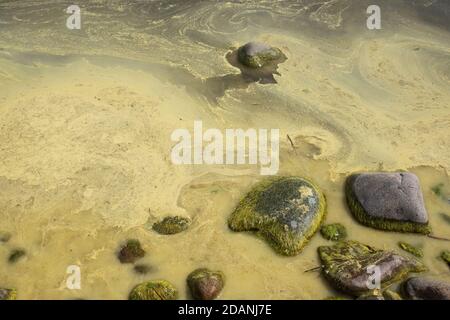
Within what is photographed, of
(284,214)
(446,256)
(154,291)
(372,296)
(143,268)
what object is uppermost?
(284,214)

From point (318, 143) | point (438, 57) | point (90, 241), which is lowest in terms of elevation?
point (90, 241)

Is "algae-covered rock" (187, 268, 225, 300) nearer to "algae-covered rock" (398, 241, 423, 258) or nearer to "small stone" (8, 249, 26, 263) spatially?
"small stone" (8, 249, 26, 263)

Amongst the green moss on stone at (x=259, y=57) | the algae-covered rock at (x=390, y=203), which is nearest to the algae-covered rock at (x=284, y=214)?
the algae-covered rock at (x=390, y=203)

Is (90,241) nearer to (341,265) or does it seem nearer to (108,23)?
(341,265)

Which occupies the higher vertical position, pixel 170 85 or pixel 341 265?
pixel 170 85

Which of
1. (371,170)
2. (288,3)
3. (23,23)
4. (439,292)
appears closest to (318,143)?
(371,170)

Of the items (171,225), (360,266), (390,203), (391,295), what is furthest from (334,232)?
(171,225)

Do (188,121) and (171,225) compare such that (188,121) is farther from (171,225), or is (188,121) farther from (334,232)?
(334,232)
